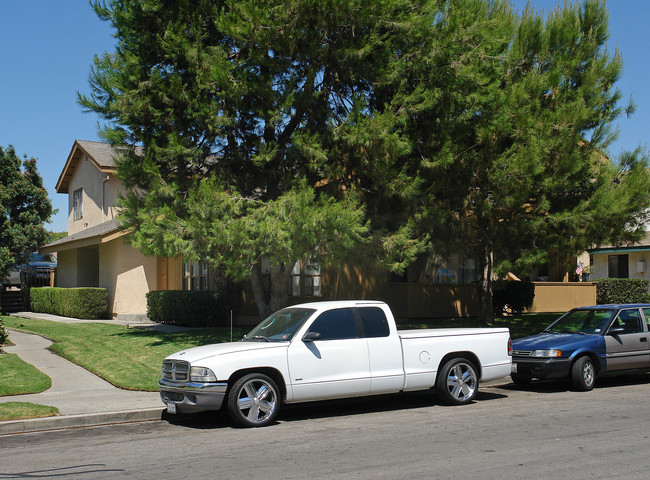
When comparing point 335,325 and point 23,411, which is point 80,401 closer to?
point 23,411

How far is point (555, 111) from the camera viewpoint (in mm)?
17297

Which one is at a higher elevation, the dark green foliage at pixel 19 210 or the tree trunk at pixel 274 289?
the dark green foliage at pixel 19 210

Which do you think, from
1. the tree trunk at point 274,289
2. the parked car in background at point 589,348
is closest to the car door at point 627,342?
the parked car in background at point 589,348

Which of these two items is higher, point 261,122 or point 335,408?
point 261,122

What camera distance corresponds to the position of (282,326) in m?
9.63

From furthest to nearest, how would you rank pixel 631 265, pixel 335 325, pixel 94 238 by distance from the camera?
pixel 631 265, pixel 94 238, pixel 335 325

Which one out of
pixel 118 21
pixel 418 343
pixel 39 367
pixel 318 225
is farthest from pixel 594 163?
pixel 39 367

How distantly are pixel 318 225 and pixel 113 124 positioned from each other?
599 cm

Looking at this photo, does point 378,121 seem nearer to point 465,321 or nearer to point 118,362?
point 118,362

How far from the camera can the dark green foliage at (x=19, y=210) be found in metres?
26.4

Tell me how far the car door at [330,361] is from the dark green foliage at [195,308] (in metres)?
11.3

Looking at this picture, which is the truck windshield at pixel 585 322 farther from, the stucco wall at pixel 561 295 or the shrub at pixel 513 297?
the stucco wall at pixel 561 295

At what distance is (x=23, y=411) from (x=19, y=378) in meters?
2.77

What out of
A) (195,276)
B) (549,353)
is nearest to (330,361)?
(549,353)
